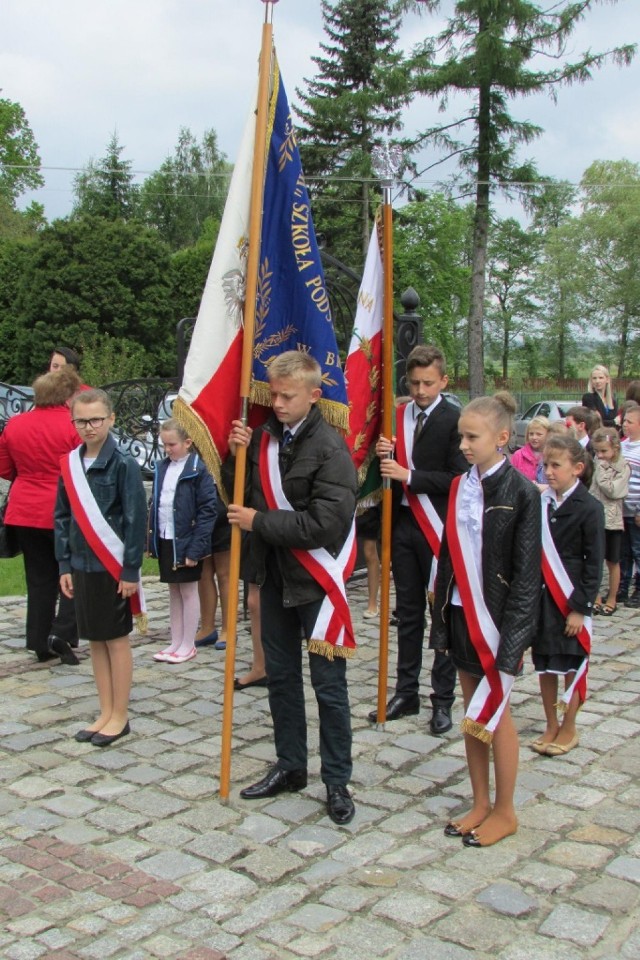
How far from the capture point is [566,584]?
4.96 m

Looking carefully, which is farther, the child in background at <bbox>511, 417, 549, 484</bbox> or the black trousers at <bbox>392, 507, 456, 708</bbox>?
the child in background at <bbox>511, 417, 549, 484</bbox>

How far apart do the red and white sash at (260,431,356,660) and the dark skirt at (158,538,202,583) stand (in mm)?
2409

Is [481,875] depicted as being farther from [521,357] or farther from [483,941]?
[521,357]

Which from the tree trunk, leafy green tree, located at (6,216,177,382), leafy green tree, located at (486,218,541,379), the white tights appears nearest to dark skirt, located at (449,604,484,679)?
the white tights

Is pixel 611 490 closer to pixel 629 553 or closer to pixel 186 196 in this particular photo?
pixel 629 553

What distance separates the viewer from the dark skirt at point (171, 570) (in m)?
6.59

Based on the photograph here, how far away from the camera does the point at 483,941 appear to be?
331 centimetres

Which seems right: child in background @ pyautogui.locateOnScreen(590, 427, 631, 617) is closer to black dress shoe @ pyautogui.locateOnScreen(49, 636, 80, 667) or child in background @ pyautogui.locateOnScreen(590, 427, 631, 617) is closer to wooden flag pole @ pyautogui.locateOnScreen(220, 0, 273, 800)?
black dress shoe @ pyautogui.locateOnScreen(49, 636, 80, 667)

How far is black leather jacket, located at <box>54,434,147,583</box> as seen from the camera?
508 centimetres

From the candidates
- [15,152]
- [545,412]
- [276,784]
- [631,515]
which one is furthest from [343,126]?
[276,784]

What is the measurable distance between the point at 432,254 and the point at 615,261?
14968 mm

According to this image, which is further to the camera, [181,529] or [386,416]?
[181,529]

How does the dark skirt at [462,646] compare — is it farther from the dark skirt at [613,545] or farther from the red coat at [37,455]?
the dark skirt at [613,545]

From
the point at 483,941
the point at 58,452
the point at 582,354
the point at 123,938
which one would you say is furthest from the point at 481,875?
the point at 582,354
